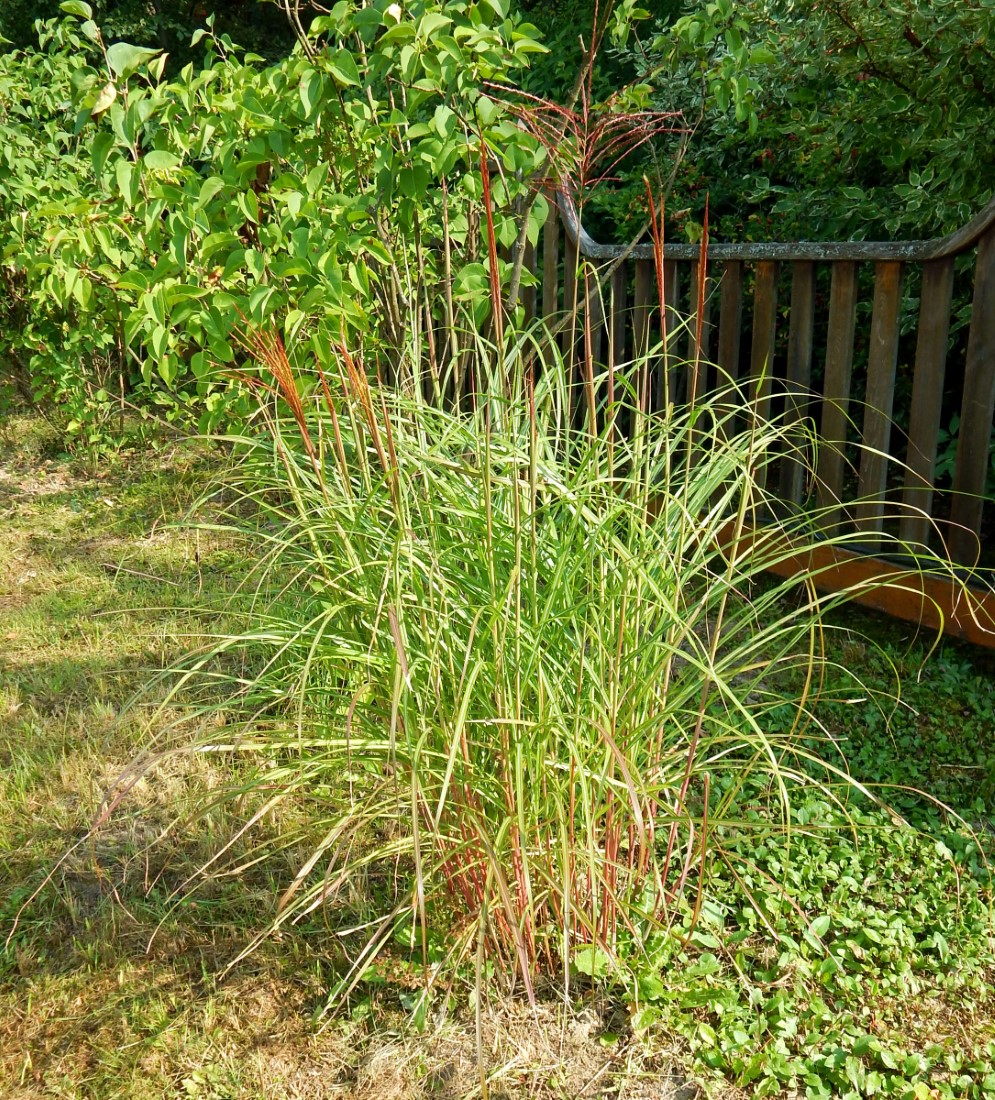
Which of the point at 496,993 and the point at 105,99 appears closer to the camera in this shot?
the point at 496,993

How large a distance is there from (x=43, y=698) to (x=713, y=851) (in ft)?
7.11

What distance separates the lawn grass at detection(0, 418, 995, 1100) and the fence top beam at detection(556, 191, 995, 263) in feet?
4.45

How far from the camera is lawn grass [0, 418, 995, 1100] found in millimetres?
1913

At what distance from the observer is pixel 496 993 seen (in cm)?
201

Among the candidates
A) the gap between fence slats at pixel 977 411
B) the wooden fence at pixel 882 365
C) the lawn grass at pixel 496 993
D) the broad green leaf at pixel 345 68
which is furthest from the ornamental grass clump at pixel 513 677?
the gap between fence slats at pixel 977 411

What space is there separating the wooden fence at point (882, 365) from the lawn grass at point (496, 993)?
58cm

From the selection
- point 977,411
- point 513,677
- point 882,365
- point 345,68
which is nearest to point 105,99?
point 345,68

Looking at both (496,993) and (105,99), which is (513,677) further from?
(105,99)

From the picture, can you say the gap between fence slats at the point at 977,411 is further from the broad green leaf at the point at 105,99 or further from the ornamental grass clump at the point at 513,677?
the broad green leaf at the point at 105,99

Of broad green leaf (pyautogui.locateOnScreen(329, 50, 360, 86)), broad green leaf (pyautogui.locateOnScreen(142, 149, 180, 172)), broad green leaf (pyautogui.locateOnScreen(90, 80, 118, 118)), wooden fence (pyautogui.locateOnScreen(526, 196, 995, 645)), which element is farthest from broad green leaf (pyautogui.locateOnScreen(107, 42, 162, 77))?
wooden fence (pyautogui.locateOnScreen(526, 196, 995, 645))

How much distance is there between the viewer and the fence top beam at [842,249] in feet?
9.83

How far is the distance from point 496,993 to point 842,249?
250cm

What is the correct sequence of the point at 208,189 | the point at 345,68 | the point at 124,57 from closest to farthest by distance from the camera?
1. the point at 124,57
2. the point at 345,68
3. the point at 208,189

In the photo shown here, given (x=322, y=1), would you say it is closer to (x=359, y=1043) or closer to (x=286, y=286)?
(x=286, y=286)
